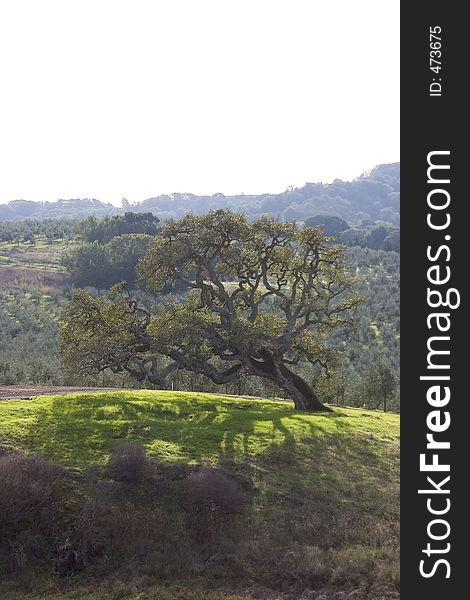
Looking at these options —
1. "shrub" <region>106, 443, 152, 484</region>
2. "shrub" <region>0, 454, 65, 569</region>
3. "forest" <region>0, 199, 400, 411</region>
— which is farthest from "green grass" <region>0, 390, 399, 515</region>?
"forest" <region>0, 199, 400, 411</region>

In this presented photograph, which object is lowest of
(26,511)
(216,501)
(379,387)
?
(379,387)

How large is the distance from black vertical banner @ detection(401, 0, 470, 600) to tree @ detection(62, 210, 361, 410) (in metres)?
20.9

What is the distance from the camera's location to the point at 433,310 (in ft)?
36.6

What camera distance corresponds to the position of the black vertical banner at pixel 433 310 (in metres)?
10.8

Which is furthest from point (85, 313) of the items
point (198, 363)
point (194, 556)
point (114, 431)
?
point (194, 556)

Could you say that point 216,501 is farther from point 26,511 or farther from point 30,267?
point 30,267

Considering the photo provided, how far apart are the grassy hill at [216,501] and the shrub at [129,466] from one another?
19cm

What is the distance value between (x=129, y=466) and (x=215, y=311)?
48.8ft

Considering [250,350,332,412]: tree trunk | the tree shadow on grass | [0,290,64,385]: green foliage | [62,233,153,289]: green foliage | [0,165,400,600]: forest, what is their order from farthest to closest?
[62,233,153,289]: green foliage → [0,290,64,385]: green foliage → [250,350,332,412]: tree trunk → the tree shadow on grass → [0,165,400,600]: forest

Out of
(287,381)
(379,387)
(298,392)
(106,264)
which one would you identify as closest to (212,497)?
(287,381)

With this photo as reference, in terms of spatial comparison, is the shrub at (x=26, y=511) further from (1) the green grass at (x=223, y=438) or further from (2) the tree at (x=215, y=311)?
(2) the tree at (x=215, y=311)

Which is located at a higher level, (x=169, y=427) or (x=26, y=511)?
(x=169, y=427)

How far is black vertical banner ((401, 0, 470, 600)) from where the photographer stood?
10758mm

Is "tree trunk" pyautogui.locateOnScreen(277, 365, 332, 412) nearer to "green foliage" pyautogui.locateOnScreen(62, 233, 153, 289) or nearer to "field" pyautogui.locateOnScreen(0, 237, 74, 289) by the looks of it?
"green foliage" pyautogui.locateOnScreen(62, 233, 153, 289)
